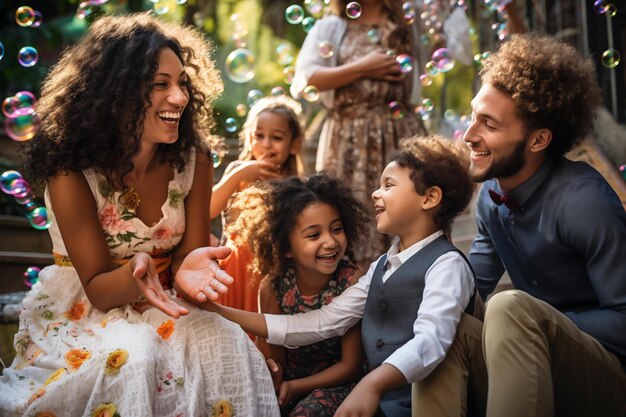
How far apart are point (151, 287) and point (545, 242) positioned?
4.04ft

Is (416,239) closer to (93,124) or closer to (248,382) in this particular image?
(248,382)

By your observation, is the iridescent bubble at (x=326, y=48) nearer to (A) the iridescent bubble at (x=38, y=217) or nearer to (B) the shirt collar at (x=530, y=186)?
(A) the iridescent bubble at (x=38, y=217)

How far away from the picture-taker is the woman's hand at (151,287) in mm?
2305

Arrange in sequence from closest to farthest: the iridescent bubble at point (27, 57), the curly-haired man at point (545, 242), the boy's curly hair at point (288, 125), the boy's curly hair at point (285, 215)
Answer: the curly-haired man at point (545, 242)
the boy's curly hair at point (285, 215)
the iridescent bubble at point (27, 57)
the boy's curly hair at point (288, 125)

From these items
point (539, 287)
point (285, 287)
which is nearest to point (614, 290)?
point (539, 287)

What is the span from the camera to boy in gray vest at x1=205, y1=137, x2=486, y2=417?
7.34ft

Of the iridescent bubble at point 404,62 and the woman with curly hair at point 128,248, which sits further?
the iridescent bubble at point 404,62

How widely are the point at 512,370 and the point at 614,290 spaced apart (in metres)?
0.45

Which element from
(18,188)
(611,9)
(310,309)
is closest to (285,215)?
(310,309)

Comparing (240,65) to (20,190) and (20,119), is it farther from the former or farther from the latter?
(20,190)

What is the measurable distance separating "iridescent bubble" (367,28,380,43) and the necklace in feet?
5.88

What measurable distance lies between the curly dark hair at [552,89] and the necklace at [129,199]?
51.0 inches

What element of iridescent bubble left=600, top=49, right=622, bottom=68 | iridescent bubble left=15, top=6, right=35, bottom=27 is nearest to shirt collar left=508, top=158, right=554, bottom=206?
iridescent bubble left=600, top=49, right=622, bottom=68

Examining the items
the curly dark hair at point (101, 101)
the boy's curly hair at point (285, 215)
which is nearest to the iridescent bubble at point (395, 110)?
the boy's curly hair at point (285, 215)
